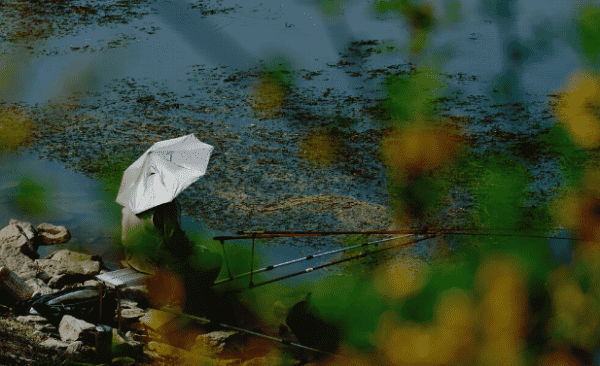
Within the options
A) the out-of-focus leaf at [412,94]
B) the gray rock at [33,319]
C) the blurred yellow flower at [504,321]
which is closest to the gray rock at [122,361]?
the gray rock at [33,319]

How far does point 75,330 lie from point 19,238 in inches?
68.2

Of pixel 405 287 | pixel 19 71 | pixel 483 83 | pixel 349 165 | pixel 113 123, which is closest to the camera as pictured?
pixel 405 287

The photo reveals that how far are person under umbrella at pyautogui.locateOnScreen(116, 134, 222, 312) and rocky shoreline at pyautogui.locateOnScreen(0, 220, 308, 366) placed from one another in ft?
1.09

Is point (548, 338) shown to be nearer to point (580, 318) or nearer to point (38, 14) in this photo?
point (580, 318)

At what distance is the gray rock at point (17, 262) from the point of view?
512 centimetres

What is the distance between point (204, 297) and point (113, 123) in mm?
4015

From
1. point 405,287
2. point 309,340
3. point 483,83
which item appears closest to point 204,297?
point 309,340

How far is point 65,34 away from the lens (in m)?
10.6

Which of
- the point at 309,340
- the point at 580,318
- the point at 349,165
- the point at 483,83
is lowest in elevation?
the point at 309,340

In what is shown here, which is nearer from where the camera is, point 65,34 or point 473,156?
point 473,156

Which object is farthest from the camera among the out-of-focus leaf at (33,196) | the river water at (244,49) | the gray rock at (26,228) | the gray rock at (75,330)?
the river water at (244,49)

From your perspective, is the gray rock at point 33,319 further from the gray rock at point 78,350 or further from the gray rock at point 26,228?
the gray rock at point 26,228

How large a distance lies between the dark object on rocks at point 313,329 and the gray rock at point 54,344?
1.58 metres

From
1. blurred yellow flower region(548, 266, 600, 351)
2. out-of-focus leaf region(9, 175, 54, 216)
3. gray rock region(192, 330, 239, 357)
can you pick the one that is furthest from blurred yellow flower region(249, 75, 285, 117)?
blurred yellow flower region(548, 266, 600, 351)
